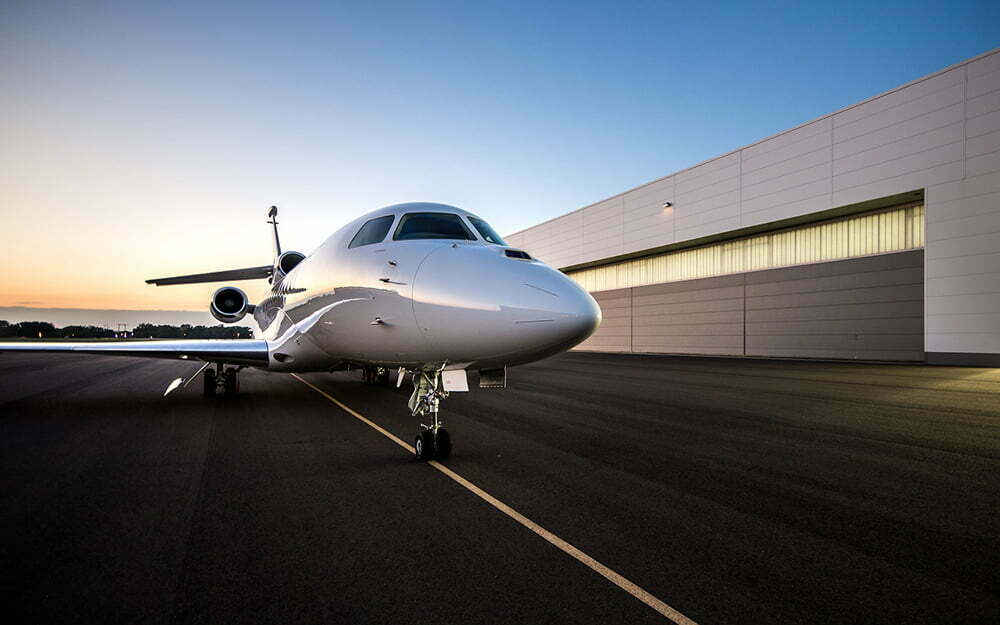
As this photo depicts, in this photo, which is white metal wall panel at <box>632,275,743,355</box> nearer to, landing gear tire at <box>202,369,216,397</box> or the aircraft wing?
the aircraft wing

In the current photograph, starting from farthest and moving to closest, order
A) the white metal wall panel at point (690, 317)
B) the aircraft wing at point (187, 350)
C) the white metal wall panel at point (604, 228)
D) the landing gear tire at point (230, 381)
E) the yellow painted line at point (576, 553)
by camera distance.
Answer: the white metal wall panel at point (604, 228)
the white metal wall panel at point (690, 317)
the landing gear tire at point (230, 381)
the aircraft wing at point (187, 350)
the yellow painted line at point (576, 553)

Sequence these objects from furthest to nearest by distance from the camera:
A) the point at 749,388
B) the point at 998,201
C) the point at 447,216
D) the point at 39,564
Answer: the point at 998,201 → the point at 749,388 → the point at 447,216 → the point at 39,564

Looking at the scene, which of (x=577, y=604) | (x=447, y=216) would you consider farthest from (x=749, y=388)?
(x=577, y=604)

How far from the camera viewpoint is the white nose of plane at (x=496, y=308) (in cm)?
381

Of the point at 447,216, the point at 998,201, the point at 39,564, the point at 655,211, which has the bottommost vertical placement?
the point at 39,564

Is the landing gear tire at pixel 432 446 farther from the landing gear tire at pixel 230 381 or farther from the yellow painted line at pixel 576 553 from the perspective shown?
the landing gear tire at pixel 230 381

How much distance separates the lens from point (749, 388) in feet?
40.1

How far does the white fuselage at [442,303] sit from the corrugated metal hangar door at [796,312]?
883 inches

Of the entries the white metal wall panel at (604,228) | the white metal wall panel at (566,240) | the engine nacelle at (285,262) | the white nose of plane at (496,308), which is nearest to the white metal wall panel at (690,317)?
the white metal wall panel at (604,228)

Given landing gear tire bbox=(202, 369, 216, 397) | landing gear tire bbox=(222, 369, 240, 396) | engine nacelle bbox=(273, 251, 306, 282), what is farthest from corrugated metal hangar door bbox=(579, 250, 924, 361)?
landing gear tire bbox=(202, 369, 216, 397)

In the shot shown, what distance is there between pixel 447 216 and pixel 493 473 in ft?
9.65

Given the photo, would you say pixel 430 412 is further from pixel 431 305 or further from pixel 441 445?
pixel 431 305

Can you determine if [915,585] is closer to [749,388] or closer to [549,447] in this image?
[549,447]

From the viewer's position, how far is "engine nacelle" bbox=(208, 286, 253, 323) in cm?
1406
